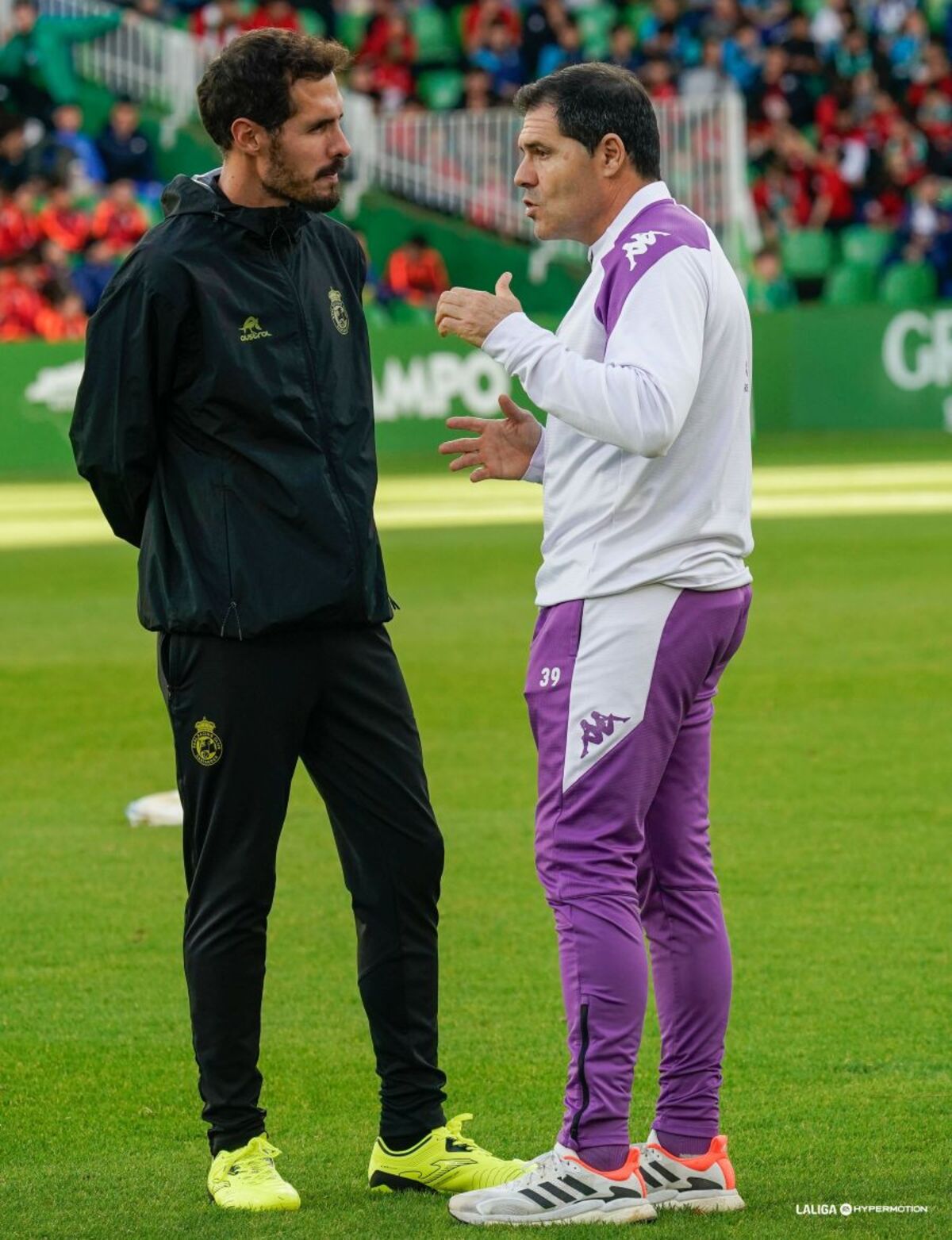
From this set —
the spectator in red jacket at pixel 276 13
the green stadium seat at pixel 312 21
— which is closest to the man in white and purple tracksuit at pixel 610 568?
the spectator in red jacket at pixel 276 13

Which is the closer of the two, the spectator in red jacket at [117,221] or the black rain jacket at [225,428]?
the black rain jacket at [225,428]

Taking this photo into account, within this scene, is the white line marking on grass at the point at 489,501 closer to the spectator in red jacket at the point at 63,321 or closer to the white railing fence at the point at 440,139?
the spectator in red jacket at the point at 63,321

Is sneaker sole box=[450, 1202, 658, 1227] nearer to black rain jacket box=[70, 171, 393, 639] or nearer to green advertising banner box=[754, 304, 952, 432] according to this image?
black rain jacket box=[70, 171, 393, 639]

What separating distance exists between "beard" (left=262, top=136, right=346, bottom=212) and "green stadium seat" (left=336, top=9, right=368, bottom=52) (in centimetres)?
2942

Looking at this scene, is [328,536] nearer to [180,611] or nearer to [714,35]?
[180,611]

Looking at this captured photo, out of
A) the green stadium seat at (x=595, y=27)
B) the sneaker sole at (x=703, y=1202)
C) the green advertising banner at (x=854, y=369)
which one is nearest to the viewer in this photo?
the sneaker sole at (x=703, y=1202)

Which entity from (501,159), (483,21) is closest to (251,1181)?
Result: (501,159)

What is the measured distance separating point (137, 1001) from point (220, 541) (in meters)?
2.02

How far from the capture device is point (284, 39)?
13.5ft

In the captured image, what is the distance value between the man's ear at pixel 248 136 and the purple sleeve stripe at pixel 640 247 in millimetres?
720

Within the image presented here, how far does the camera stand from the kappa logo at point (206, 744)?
4195mm

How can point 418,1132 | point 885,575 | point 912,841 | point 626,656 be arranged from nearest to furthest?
1. point 626,656
2. point 418,1132
3. point 912,841
4. point 885,575

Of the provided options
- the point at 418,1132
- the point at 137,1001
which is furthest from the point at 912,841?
the point at 418,1132

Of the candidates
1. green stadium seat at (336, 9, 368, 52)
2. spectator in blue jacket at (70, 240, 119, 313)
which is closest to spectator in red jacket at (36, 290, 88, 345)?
spectator in blue jacket at (70, 240, 119, 313)
